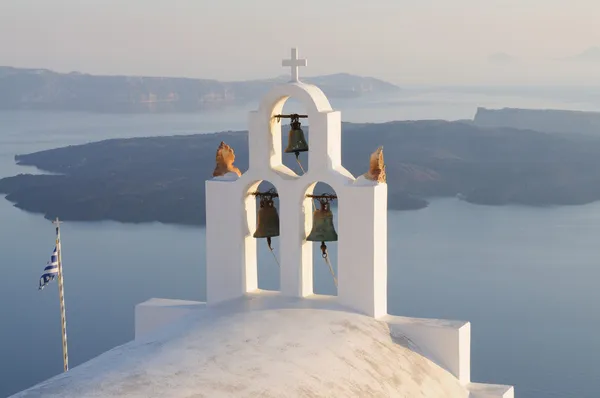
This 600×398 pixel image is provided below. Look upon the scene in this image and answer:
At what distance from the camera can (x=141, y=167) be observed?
49.6 metres

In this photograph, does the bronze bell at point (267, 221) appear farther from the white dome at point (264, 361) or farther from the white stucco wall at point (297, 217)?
the white dome at point (264, 361)

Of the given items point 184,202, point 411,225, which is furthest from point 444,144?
point 184,202

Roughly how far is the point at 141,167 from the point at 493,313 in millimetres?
22543

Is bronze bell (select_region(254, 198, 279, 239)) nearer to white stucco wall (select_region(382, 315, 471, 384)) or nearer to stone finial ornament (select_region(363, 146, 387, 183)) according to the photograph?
stone finial ornament (select_region(363, 146, 387, 183))

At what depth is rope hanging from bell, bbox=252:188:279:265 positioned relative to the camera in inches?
358

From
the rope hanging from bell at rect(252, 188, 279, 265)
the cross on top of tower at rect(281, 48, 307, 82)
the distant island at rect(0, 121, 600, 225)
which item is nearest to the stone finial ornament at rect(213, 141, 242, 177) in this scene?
the rope hanging from bell at rect(252, 188, 279, 265)

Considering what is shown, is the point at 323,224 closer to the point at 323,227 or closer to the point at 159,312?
the point at 323,227

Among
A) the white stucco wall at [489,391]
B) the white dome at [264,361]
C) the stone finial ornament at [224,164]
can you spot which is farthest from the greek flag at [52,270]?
the white stucco wall at [489,391]

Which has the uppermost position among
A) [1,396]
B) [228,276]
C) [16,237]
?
[228,276]

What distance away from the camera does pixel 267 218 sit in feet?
30.0

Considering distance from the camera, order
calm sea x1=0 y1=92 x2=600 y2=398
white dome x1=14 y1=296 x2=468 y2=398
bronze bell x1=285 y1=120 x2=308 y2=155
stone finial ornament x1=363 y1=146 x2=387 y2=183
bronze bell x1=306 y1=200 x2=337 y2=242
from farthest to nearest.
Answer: calm sea x1=0 y1=92 x2=600 y2=398 → bronze bell x1=285 y1=120 x2=308 y2=155 → bronze bell x1=306 y1=200 x2=337 y2=242 → stone finial ornament x1=363 y1=146 x2=387 y2=183 → white dome x1=14 y1=296 x2=468 y2=398

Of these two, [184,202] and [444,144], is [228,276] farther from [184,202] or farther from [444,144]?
[444,144]

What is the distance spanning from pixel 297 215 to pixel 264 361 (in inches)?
85.9

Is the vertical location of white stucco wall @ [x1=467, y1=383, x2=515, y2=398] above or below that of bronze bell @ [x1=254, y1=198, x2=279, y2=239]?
below
